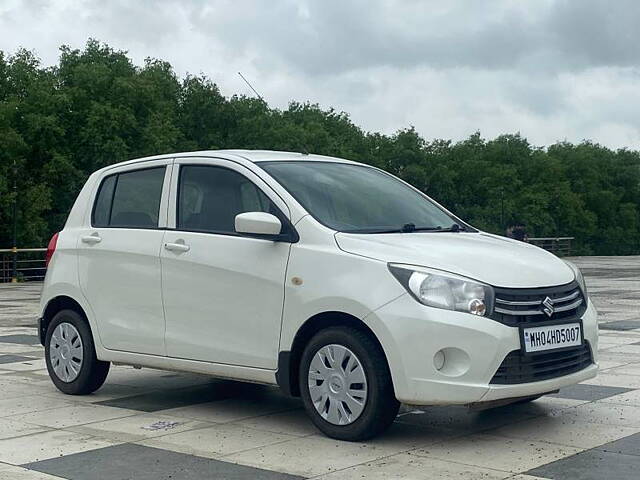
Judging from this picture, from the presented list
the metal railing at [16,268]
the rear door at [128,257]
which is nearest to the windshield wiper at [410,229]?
the rear door at [128,257]

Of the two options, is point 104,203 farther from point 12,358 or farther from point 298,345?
point 12,358

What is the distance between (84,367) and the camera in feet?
27.0

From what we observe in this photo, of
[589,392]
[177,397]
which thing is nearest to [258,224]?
[177,397]

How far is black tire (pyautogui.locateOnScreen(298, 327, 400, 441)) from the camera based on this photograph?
6156 millimetres

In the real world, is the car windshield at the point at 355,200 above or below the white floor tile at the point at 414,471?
above

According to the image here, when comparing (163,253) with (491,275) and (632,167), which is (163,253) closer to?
(491,275)

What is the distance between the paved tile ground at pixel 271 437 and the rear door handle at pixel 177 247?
1.13 meters

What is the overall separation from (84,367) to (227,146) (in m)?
57.2

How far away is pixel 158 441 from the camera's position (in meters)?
6.46

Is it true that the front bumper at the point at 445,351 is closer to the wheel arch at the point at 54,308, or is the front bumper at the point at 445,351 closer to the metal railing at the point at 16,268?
the wheel arch at the point at 54,308

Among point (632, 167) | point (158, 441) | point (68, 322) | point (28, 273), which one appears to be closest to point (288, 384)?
point (158, 441)

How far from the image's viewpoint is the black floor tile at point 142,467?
5.52 m

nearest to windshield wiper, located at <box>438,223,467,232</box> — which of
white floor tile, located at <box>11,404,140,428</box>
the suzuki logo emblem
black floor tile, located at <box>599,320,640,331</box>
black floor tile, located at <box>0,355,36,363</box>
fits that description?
the suzuki logo emblem

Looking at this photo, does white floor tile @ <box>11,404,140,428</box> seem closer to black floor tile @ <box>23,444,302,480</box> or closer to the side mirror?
black floor tile @ <box>23,444,302,480</box>
